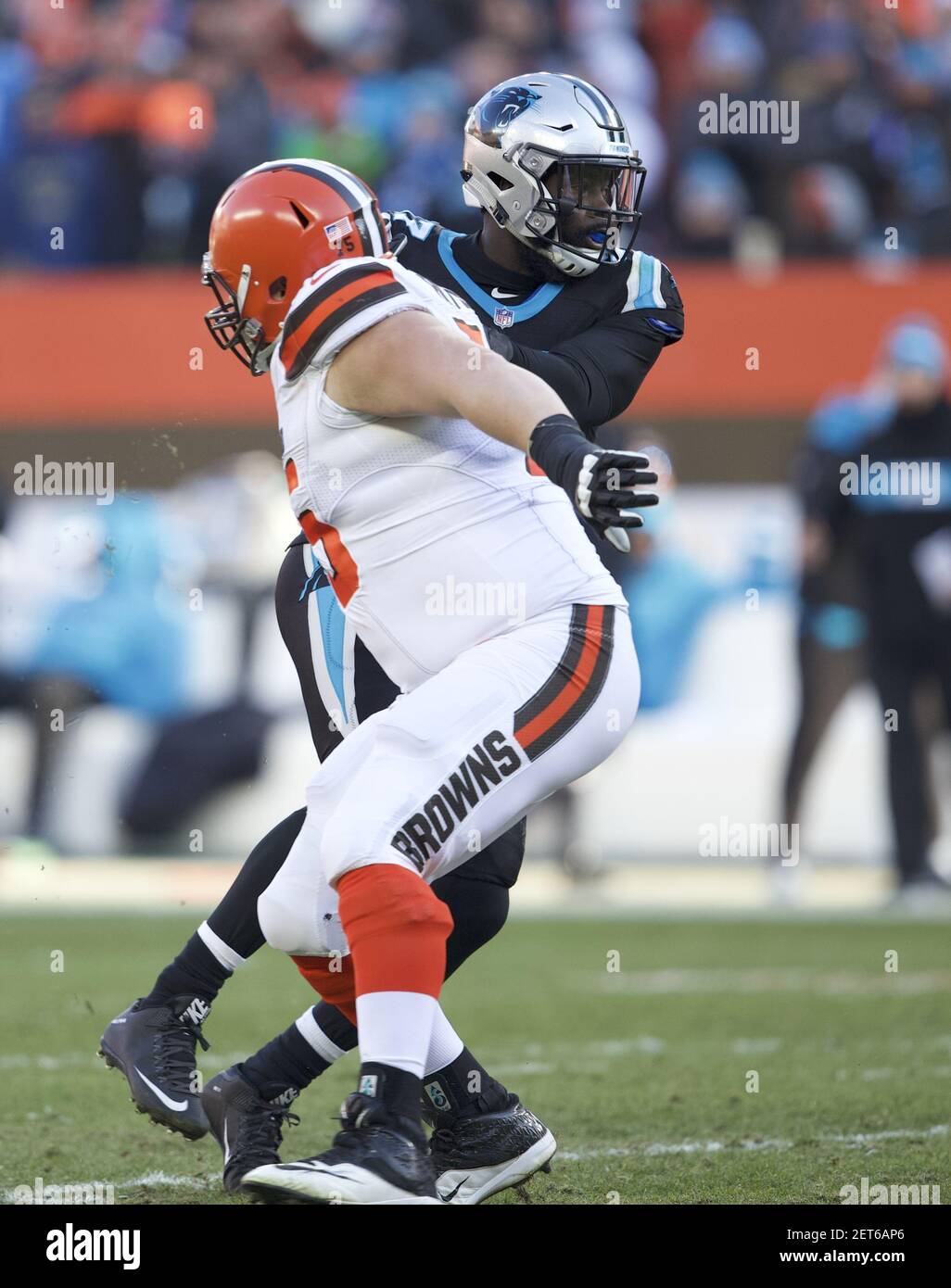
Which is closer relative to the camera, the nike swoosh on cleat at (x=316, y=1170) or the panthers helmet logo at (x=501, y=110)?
the nike swoosh on cleat at (x=316, y=1170)

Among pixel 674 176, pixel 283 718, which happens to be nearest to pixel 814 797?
pixel 283 718

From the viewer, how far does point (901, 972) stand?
6363mm

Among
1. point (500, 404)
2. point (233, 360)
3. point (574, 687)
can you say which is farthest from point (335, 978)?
point (233, 360)

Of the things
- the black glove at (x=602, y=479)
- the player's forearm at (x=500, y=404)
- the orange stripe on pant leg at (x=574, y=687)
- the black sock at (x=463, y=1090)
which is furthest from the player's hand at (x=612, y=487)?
the black sock at (x=463, y=1090)

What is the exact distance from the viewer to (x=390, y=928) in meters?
2.90

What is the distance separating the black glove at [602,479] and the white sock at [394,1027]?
2.46 ft

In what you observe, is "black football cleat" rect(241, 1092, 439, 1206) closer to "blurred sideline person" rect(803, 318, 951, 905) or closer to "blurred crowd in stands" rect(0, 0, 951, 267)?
"blurred sideline person" rect(803, 318, 951, 905)

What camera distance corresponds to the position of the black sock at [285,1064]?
11.8 ft

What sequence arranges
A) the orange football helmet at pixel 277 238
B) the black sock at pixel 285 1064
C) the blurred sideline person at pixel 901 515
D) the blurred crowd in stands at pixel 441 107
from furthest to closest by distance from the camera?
the blurred crowd in stands at pixel 441 107, the blurred sideline person at pixel 901 515, the black sock at pixel 285 1064, the orange football helmet at pixel 277 238

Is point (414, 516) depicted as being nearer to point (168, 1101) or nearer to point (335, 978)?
point (335, 978)

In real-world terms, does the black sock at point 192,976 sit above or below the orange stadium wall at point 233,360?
below

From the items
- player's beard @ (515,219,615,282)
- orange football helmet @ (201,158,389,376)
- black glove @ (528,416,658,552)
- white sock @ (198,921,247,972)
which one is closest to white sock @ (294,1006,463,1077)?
white sock @ (198,921,247,972)

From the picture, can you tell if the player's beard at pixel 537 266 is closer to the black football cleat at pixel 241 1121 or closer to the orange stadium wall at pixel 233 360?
the black football cleat at pixel 241 1121

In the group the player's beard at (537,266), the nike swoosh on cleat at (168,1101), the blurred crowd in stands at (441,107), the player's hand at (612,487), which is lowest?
the nike swoosh on cleat at (168,1101)
